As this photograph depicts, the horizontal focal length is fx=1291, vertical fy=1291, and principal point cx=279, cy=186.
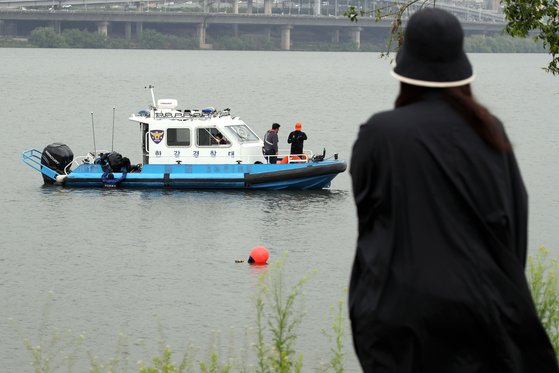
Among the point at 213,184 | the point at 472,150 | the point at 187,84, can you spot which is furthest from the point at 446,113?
the point at 187,84

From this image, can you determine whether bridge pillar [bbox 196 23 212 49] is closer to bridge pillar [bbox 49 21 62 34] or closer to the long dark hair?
bridge pillar [bbox 49 21 62 34]

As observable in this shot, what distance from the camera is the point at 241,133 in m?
31.1

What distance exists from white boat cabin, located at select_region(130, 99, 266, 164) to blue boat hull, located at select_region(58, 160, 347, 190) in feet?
0.72

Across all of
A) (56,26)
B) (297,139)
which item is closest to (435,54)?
(297,139)

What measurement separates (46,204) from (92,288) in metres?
11.1

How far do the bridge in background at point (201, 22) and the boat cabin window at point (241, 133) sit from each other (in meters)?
120

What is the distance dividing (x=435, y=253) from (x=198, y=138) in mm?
26909

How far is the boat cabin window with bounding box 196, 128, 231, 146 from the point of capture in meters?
30.7

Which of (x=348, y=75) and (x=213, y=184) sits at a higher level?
(x=213, y=184)

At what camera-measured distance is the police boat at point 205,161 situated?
3078 centimetres

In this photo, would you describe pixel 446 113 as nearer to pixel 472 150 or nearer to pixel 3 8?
pixel 472 150

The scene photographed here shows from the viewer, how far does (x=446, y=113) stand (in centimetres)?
414

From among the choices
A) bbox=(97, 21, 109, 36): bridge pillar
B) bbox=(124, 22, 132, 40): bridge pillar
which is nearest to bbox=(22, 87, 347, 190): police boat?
bbox=(97, 21, 109, 36): bridge pillar

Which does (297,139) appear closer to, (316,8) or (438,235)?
(438,235)
